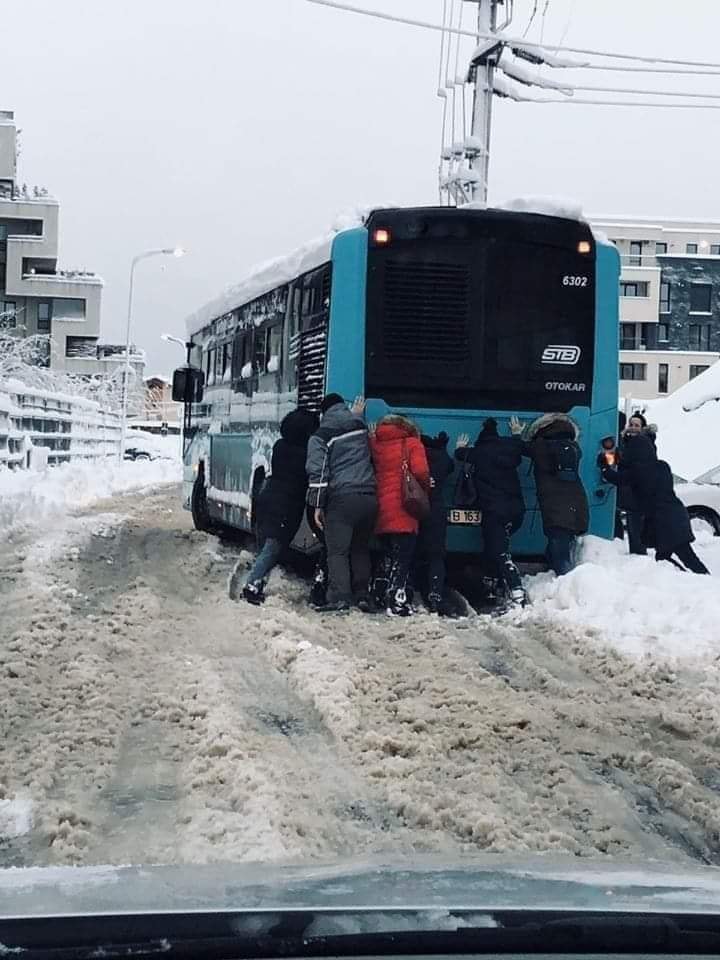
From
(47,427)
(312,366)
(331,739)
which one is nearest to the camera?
(331,739)

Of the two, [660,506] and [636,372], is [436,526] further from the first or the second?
[636,372]

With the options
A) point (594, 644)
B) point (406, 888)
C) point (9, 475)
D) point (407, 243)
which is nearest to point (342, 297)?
point (407, 243)

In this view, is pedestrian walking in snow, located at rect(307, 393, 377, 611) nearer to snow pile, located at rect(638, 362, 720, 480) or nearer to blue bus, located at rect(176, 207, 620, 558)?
blue bus, located at rect(176, 207, 620, 558)

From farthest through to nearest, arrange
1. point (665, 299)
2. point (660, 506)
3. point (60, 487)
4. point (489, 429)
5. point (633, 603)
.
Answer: point (665, 299) < point (60, 487) < point (660, 506) < point (489, 429) < point (633, 603)

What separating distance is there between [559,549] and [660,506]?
69.8 inches

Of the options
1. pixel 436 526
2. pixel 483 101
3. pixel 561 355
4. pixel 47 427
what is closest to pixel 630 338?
pixel 483 101

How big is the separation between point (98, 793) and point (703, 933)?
3.43 meters

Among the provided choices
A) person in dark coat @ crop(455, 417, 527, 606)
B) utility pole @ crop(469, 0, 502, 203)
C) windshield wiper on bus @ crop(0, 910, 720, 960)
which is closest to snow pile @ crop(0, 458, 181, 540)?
person in dark coat @ crop(455, 417, 527, 606)

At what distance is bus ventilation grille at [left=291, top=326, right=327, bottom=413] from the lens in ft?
36.7

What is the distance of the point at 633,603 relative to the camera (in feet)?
31.4

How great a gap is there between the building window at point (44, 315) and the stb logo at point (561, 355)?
67.1 metres

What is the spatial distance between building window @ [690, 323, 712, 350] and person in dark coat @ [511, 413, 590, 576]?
70.9 meters

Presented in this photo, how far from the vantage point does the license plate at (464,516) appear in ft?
37.2

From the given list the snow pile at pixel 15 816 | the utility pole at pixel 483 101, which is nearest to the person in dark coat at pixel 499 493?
the snow pile at pixel 15 816
